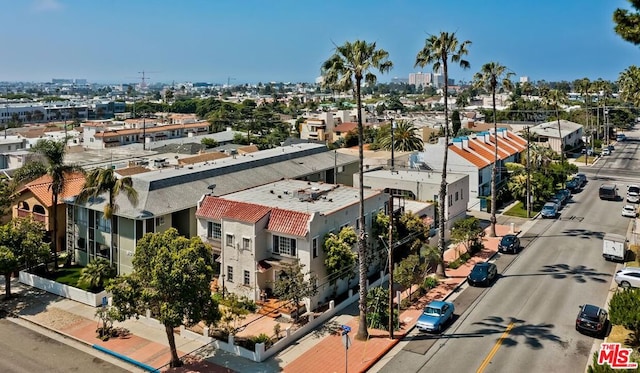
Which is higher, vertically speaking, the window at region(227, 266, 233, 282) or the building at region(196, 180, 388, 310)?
the building at region(196, 180, 388, 310)

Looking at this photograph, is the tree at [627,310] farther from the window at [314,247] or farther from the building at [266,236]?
the window at [314,247]

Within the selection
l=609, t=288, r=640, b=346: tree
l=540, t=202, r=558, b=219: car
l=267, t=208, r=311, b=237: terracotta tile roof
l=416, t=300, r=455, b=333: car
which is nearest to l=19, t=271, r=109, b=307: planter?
l=267, t=208, r=311, b=237: terracotta tile roof

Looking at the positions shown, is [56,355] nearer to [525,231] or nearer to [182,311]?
[182,311]

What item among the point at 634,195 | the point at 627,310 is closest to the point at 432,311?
the point at 627,310

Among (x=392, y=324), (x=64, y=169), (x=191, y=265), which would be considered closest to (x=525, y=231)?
(x=392, y=324)

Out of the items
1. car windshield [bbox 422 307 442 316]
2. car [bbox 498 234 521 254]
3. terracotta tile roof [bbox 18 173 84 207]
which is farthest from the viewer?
car [bbox 498 234 521 254]

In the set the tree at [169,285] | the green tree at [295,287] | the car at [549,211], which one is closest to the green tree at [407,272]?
the green tree at [295,287]

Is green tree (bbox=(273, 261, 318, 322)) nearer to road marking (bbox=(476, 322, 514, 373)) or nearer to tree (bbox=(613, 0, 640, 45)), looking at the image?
road marking (bbox=(476, 322, 514, 373))

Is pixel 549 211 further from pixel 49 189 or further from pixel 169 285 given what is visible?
pixel 49 189
